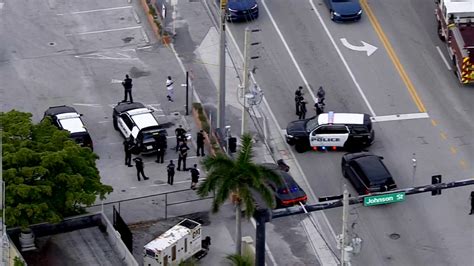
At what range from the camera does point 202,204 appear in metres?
74.3

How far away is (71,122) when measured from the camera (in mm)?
77375

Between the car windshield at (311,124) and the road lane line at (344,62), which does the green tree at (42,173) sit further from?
the road lane line at (344,62)

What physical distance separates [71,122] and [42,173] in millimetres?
10821

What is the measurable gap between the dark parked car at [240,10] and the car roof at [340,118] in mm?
11432

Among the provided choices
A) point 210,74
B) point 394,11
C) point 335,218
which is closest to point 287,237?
point 335,218

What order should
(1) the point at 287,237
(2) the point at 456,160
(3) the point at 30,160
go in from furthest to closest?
(2) the point at 456,160
(1) the point at 287,237
(3) the point at 30,160

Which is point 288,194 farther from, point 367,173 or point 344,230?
point 344,230

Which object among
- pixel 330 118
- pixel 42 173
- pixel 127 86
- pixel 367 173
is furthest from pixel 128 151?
pixel 367 173

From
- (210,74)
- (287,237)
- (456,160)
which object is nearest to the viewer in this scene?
(287,237)

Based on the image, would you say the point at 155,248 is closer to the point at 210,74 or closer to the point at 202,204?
the point at 202,204

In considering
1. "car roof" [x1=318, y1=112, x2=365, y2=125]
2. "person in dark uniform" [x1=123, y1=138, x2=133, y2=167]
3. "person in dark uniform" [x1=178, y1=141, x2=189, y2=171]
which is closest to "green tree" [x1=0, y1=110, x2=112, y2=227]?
"person in dark uniform" [x1=123, y1=138, x2=133, y2=167]

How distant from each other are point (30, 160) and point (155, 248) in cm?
608

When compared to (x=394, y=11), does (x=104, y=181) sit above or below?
below

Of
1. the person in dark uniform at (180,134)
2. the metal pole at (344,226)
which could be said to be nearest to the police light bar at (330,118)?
the person in dark uniform at (180,134)
